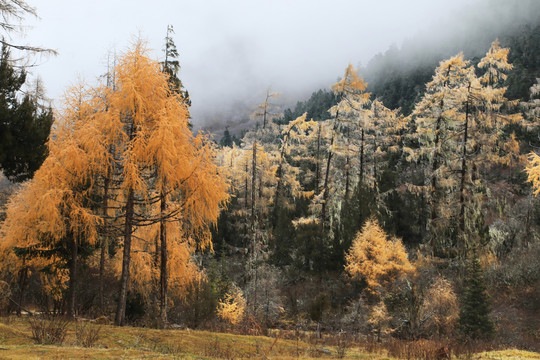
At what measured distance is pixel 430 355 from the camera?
775cm

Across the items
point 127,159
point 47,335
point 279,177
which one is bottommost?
point 47,335

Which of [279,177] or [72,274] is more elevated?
[279,177]

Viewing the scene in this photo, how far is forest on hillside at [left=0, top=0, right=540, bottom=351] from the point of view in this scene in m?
10.0

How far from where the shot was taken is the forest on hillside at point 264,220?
10.0 meters

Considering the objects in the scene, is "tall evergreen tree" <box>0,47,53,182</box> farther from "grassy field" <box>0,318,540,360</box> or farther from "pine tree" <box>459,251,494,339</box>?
"pine tree" <box>459,251,494,339</box>

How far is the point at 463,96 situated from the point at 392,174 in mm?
12043

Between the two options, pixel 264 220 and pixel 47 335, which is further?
pixel 264 220

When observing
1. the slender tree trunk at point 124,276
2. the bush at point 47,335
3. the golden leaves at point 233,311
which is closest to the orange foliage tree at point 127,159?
the slender tree trunk at point 124,276

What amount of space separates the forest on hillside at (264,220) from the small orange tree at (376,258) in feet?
0.42

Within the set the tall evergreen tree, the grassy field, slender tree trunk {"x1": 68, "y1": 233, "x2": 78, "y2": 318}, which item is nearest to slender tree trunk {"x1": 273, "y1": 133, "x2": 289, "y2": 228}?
slender tree trunk {"x1": 68, "y1": 233, "x2": 78, "y2": 318}

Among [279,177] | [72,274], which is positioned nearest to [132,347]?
[72,274]

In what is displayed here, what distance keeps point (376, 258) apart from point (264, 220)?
16238 millimetres

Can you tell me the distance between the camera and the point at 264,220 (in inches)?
1417

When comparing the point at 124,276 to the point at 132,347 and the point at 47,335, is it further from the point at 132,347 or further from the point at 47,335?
the point at 47,335
